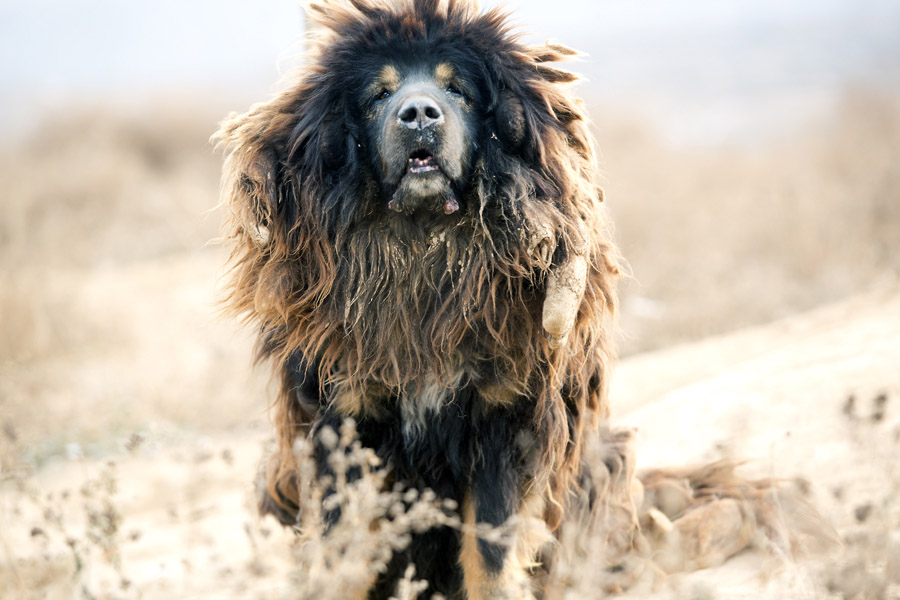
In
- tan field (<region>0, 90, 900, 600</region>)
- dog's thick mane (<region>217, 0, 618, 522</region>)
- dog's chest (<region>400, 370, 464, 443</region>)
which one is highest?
dog's thick mane (<region>217, 0, 618, 522</region>)

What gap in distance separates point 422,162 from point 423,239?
35cm

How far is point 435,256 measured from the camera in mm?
3508

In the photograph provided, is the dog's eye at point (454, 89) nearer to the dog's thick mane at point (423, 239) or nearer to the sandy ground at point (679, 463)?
the dog's thick mane at point (423, 239)

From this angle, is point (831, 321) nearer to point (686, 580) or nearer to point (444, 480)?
point (686, 580)

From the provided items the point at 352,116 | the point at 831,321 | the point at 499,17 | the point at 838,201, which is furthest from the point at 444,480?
the point at 838,201

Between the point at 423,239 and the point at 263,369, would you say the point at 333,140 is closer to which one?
the point at 423,239

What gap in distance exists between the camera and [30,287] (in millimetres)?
8602

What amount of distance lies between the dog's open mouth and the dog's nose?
4.5 inches

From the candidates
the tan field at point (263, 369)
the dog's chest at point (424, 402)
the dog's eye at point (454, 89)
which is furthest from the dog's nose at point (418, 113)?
the tan field at point (263, 369)

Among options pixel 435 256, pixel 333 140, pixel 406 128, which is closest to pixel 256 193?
pixel 333 140

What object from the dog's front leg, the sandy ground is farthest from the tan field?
the dog's front leg

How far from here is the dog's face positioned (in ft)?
10.9

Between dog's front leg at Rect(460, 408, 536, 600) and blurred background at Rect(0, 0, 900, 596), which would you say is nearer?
dog's front leg at Rect(460, 408, 536, 600)

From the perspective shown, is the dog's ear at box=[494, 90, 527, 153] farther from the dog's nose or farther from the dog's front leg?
the dog's front leg
